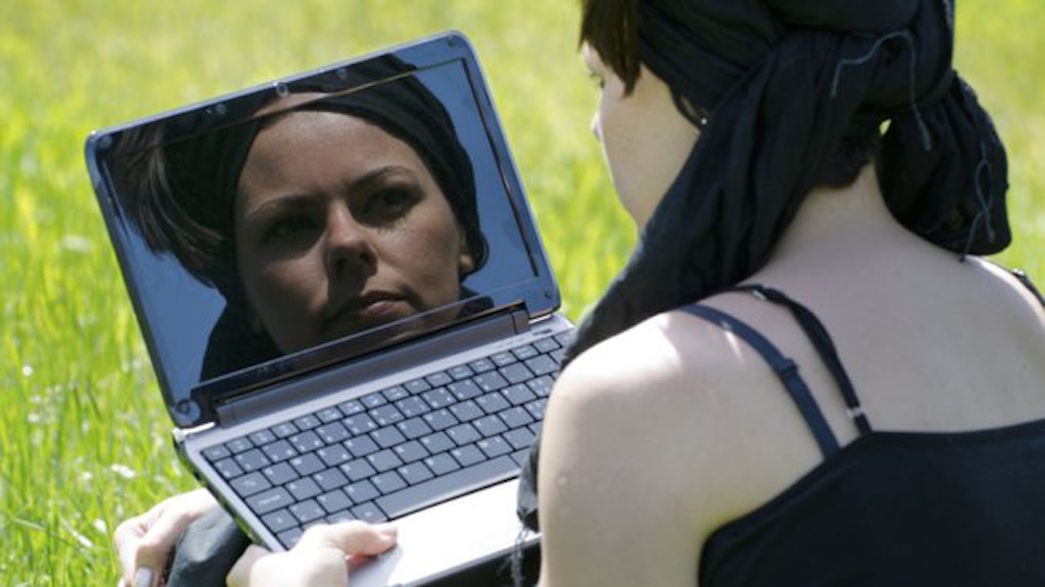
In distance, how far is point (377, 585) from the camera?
8.40 ft

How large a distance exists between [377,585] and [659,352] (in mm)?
587

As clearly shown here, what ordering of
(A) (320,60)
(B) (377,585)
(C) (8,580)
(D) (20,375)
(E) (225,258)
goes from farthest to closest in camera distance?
1. (A) (320,60)
2. (D) (20,375)
3. (C) (8,580)
4. (E) (225,258)
5. (B) (377,585)

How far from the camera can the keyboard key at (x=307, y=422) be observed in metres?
2.96

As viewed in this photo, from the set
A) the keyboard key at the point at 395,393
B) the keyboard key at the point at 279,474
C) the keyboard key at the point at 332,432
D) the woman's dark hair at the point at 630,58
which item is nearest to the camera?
the woman's dark hair at the point at 630,58

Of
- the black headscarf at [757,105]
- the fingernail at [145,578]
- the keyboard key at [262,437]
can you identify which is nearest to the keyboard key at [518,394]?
the keyboard key at [262,437]

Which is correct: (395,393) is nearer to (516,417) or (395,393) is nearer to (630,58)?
(516,417)

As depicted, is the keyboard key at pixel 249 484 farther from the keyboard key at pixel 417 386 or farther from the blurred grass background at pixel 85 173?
the blurred grass background at pixel 85 173

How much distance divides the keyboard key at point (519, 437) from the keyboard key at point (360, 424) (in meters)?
0.18

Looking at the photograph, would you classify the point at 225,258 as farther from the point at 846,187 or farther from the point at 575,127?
the point at 575,127

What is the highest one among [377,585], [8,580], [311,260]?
[311,260]

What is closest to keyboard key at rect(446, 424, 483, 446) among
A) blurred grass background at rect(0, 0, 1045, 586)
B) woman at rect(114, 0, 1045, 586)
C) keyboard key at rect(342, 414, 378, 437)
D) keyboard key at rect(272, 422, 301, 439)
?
keyboard key at rect(342, 414, 378, 437)

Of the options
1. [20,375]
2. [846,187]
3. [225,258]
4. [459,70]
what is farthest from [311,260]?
[20,375]

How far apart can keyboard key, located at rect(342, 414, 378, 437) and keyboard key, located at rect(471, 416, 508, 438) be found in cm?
14

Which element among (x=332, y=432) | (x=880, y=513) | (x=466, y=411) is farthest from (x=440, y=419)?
(x=880, y=513)
